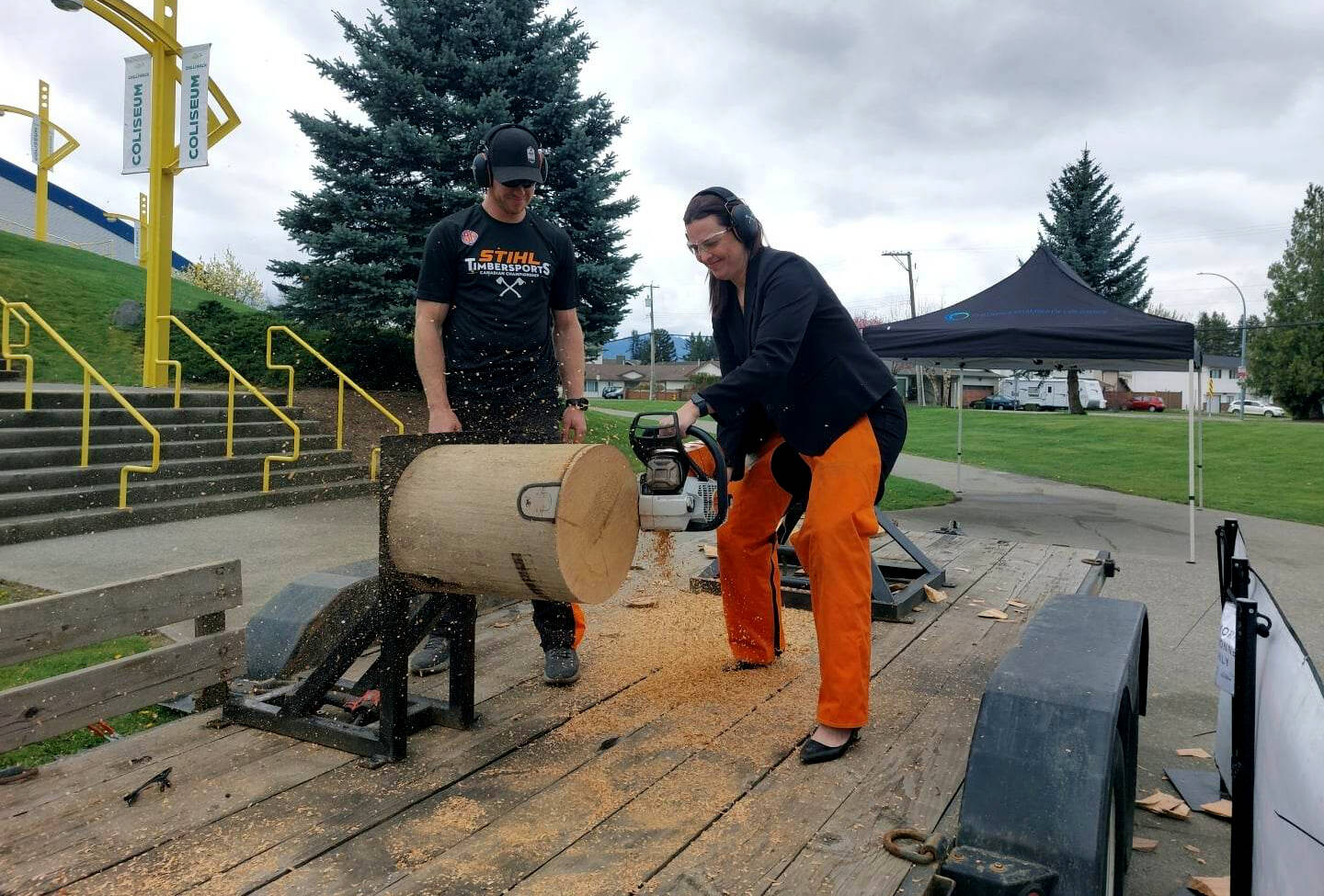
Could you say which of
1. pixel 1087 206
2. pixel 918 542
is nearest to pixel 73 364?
pixel 918 542

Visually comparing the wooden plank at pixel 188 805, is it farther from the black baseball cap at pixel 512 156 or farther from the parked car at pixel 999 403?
the parked car at pixel 999 403

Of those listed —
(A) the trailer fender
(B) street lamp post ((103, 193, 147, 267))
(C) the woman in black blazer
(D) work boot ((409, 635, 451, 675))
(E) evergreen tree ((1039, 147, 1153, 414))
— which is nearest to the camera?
(A) the trailer fender

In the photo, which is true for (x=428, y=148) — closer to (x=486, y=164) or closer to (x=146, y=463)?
(x=146, y=463)

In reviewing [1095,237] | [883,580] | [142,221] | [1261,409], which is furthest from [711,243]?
[1261,409]

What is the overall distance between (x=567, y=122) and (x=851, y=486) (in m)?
10.8

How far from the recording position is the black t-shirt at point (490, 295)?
3.23 m

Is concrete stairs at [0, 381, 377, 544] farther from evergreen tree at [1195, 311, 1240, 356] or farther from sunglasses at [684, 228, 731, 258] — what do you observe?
evergreen tree at [1195, 311, 1240, 356]

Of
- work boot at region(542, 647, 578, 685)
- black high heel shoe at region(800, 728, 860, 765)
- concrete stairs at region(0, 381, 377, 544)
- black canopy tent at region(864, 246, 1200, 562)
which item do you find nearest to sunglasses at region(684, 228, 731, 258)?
work boot at region(542, 647, 578, 685)

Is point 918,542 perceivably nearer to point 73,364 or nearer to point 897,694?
point 897,694

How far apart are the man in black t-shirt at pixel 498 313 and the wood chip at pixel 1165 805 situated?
2030 mm

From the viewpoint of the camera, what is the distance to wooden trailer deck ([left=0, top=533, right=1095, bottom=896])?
180 cm

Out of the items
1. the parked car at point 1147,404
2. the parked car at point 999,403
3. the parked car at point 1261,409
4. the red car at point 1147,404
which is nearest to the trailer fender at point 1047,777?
the parked car at point 999,403

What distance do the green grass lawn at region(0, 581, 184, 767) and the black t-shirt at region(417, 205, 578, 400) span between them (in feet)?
5.03

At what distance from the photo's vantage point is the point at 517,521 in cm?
220
